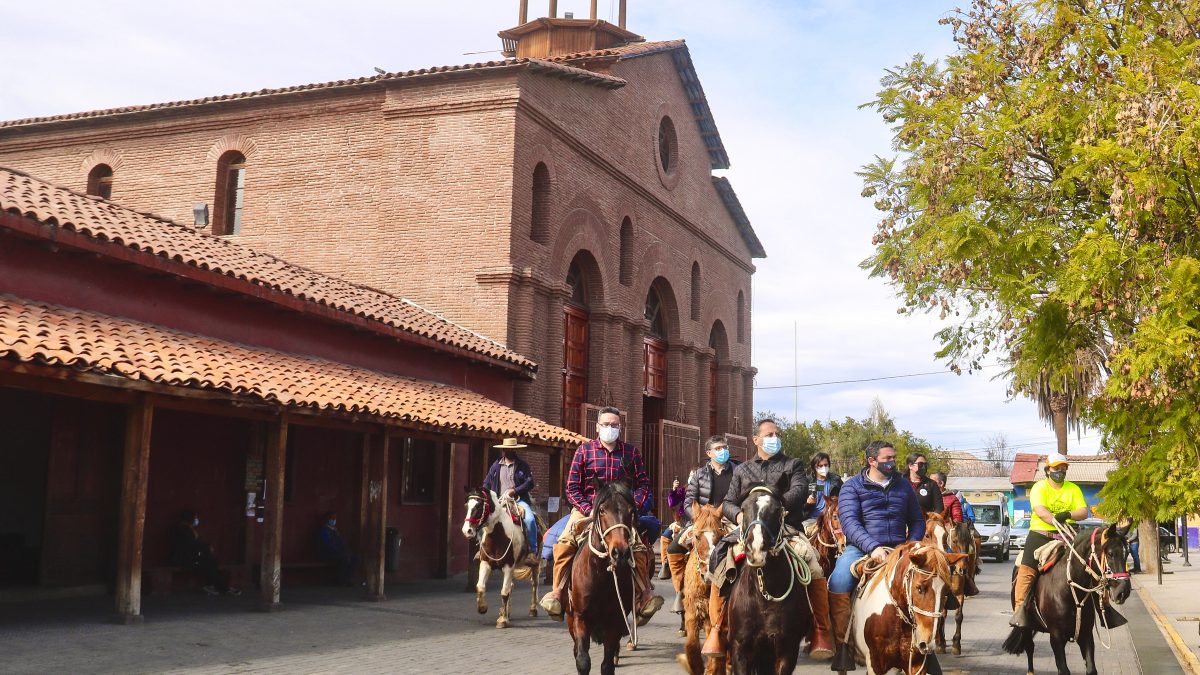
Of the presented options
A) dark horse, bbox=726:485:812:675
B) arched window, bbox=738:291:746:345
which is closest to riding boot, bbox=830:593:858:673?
dark horse, bbox=726:485:812:675

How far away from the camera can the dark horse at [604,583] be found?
8.88 metres

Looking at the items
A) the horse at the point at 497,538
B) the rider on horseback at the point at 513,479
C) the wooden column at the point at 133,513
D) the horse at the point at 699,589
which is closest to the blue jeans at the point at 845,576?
the horse at the point at 699,589

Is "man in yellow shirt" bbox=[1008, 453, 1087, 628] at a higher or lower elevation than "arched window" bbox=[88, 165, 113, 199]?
lower

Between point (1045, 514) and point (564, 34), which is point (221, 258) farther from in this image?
point (564, 34)

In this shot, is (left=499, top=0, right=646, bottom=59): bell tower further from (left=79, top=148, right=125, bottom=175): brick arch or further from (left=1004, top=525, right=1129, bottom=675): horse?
(left=1004, top=525, right=1129, bottom=675): horse

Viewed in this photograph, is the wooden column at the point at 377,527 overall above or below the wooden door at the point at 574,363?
below

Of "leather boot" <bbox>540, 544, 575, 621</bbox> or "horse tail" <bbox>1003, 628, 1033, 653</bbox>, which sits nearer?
"leather boot" <bbox>540, 544, 575, 621</bbox>

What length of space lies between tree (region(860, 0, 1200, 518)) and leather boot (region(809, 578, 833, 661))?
440 cm

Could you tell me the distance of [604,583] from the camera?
904cm

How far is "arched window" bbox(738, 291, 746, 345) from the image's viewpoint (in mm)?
39125

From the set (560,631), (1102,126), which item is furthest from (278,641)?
(1102,126)

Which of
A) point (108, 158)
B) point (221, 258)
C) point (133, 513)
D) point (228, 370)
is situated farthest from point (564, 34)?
point (133, 513)

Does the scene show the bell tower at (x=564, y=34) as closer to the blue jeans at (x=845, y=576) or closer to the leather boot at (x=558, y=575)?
the leather boot at (x=558, y=575)

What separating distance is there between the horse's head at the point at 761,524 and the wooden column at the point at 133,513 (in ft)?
24.5
